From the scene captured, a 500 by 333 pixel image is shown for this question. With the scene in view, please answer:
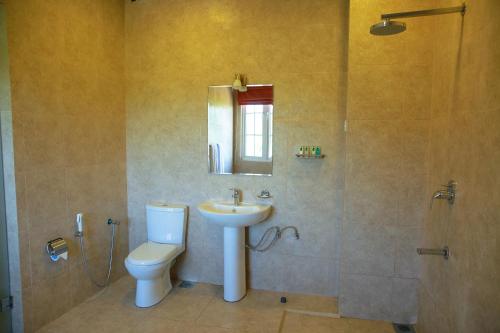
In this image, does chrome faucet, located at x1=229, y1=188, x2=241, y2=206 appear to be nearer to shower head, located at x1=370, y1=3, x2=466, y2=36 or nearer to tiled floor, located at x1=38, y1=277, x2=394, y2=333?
tiled floor, located at x1=38, y1=277, x2=394, y2=333

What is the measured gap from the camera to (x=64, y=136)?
254 centimetres

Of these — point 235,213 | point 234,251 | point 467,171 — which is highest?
point 467,171

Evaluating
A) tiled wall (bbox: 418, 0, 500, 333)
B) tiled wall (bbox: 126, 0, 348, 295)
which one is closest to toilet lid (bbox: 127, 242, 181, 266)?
tiled wall (bbox: 126, 0, 348, 295)

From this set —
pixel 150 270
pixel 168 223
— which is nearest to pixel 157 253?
pixel 150 270

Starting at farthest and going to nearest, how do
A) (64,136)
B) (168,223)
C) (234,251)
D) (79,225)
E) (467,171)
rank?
(168,223) < (234,251) < (79,225) < (64,136) < (467,171)

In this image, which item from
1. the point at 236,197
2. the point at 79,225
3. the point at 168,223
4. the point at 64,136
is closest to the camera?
the point at 64,136

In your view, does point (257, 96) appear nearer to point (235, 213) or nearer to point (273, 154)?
point (273, 154)

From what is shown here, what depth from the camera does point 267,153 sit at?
288cm

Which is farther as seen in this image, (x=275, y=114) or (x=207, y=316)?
(x=275, y=114)

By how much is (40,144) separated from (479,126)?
2.78 metres

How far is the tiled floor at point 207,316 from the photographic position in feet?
7.91

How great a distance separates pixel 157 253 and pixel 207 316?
68cm

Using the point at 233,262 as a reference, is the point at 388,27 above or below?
above

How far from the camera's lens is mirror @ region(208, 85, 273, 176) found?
287cm
